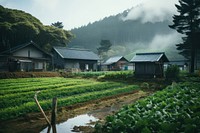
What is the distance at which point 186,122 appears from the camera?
297 inches

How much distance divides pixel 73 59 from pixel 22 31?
41.1 feet

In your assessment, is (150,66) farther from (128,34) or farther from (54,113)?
(128,34)

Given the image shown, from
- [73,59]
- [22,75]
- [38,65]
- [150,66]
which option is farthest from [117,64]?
[22,75]

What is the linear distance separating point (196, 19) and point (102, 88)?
2123cm

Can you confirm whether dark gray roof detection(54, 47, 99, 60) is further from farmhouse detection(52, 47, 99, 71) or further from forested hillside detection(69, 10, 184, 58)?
forested hillside detection(69, 10, 184, 58)

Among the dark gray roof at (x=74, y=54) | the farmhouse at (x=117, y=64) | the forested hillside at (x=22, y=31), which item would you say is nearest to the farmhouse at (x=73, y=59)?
the dark gray roof at (x=74, y=54)

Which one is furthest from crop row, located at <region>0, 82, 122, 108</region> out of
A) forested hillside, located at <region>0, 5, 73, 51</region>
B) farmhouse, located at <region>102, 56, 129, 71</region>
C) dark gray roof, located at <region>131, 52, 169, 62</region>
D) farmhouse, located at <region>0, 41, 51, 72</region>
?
farmhouse, located at <region>102, 56, 129, 71</region>

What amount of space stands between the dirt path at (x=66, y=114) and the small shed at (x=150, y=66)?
45.0ft

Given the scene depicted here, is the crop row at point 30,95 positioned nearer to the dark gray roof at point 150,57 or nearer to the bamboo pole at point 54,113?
the bamboo pole at point 54,113

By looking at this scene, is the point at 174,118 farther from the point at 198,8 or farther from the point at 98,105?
the point at 198,8

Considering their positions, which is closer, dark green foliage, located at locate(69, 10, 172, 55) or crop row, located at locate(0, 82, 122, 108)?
crop row, located at locate(0, 82, 122, 108)

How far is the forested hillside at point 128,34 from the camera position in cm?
13925

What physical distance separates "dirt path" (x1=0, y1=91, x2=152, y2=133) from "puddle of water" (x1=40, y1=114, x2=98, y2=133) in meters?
0.40

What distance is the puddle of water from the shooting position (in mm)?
10504
